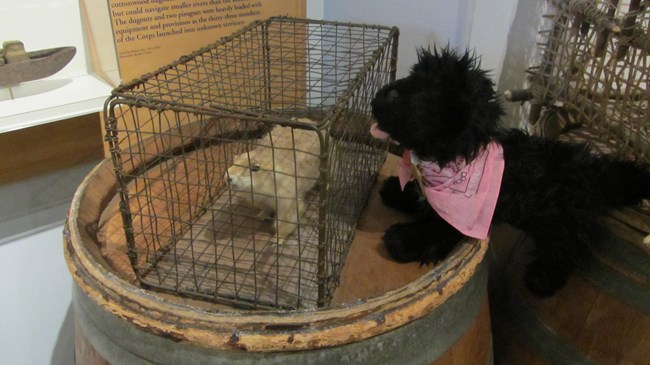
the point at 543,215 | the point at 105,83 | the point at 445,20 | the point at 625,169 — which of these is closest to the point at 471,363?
the point at 543,215

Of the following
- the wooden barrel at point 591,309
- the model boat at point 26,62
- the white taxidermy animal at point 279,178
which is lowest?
the wooden barrel at point 591,309

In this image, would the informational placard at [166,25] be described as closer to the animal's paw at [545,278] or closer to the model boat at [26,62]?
the model boat at [26,62]

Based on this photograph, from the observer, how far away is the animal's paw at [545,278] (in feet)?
2.44

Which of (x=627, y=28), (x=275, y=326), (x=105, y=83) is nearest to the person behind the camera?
(x=275, y=326)

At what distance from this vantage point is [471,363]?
691mm

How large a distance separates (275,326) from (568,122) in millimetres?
620

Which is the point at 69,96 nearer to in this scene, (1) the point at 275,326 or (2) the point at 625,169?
(1) the point at 275,326

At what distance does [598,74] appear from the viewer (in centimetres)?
75

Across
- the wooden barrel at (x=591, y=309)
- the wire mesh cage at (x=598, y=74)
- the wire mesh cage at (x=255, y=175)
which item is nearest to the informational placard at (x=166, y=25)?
the wire mesh cage at (x=255, y=175)

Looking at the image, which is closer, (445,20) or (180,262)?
(180,262)

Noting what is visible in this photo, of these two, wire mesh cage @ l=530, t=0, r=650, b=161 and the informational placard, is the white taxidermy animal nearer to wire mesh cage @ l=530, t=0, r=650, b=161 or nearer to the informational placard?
the informational placard

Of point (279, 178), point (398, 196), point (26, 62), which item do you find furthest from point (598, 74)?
point (26, 62)

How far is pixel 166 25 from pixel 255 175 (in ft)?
1.11

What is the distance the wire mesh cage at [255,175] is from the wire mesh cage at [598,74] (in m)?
0.27
